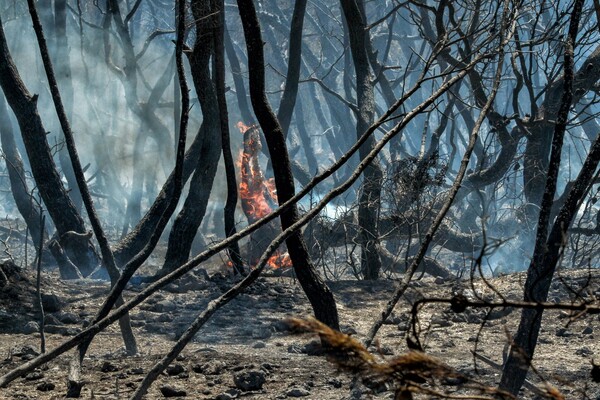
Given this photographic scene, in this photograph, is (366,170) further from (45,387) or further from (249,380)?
(45,387)

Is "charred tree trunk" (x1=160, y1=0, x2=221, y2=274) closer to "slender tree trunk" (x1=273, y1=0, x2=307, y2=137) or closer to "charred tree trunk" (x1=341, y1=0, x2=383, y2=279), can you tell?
"charred tree trunk" (x1=341, y1=0, x2=383, y2=279)

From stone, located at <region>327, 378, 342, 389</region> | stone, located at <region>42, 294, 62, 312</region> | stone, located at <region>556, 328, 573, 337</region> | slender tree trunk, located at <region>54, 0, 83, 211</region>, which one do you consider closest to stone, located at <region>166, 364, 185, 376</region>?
stone, located at <region>327, 378, 342, 389</region>

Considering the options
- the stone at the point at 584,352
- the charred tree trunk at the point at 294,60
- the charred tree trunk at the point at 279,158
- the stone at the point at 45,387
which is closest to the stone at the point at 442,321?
the stone at the point at 584,352

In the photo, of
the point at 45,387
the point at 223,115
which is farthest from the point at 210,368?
the point at 223,115

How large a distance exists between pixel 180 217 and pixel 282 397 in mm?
4380

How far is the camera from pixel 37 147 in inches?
336

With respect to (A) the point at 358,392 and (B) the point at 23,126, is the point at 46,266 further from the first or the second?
(A) the point at 358,392

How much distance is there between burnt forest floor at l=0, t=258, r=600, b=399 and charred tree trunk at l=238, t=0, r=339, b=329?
339mm

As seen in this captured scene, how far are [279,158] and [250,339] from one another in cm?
199

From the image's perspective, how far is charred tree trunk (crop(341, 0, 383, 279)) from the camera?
332 inches

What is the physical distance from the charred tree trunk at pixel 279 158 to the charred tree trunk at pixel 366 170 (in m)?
2.93

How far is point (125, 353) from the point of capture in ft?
18.2

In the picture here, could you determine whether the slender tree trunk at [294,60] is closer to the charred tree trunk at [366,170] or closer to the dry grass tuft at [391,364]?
the charred tree trunk at [366,170]

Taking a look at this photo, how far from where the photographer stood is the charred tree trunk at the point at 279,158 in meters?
4.71
